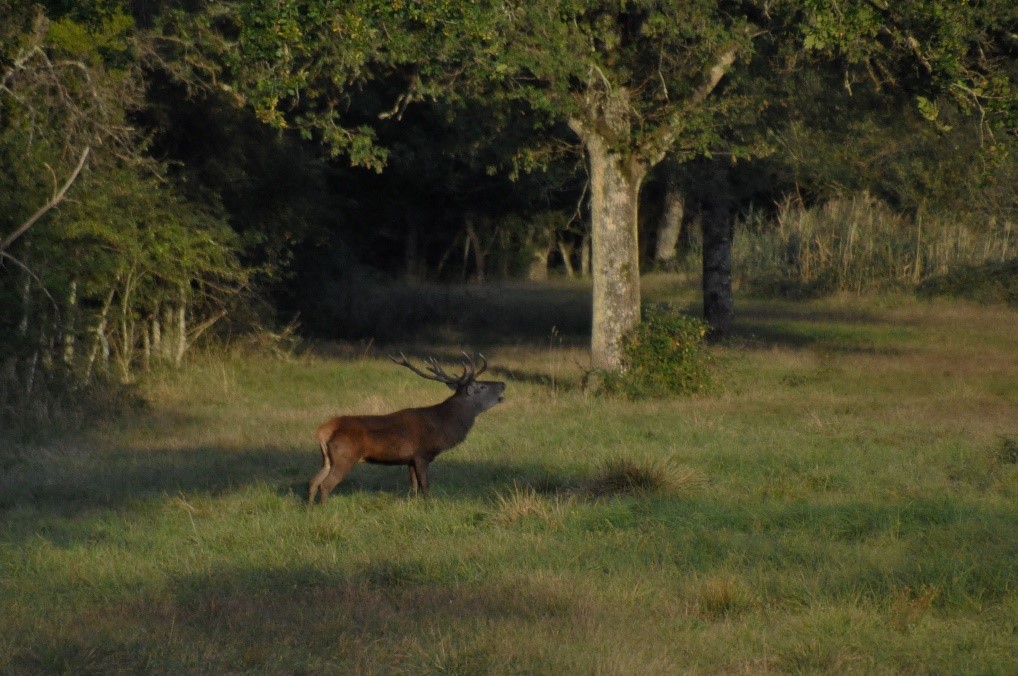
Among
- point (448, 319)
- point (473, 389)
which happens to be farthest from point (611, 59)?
point (448, 319)

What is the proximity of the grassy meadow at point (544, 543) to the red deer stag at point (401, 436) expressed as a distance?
0.94ft

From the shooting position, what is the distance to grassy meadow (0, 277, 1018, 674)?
262 inches

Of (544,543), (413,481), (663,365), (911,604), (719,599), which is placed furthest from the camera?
(663,365)

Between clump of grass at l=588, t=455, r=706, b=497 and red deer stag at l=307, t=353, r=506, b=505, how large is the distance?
1249 mm

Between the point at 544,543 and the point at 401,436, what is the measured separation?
6.71ft

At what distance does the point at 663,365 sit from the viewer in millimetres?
17703

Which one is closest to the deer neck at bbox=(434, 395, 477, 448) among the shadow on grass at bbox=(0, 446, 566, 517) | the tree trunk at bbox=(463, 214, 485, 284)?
the shadow on grass at bbox=(0, 446, 566, 517)

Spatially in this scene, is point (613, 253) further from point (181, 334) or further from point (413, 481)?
point (413, 481)

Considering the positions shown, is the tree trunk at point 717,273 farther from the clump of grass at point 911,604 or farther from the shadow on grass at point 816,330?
the clump of grass at point 911,604

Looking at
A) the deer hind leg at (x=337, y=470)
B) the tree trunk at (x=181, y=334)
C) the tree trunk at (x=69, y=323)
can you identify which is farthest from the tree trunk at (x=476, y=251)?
the deer hind leg at (x=337, y=470)

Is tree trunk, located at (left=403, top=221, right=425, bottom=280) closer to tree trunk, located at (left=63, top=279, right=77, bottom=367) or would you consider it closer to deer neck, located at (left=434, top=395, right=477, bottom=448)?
tree trunk, located at (left=63, top=279, right=77, bottom=367)

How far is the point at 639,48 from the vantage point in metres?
18.5

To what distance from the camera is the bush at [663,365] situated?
692 inches

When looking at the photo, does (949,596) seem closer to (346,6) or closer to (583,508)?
(583,508)
